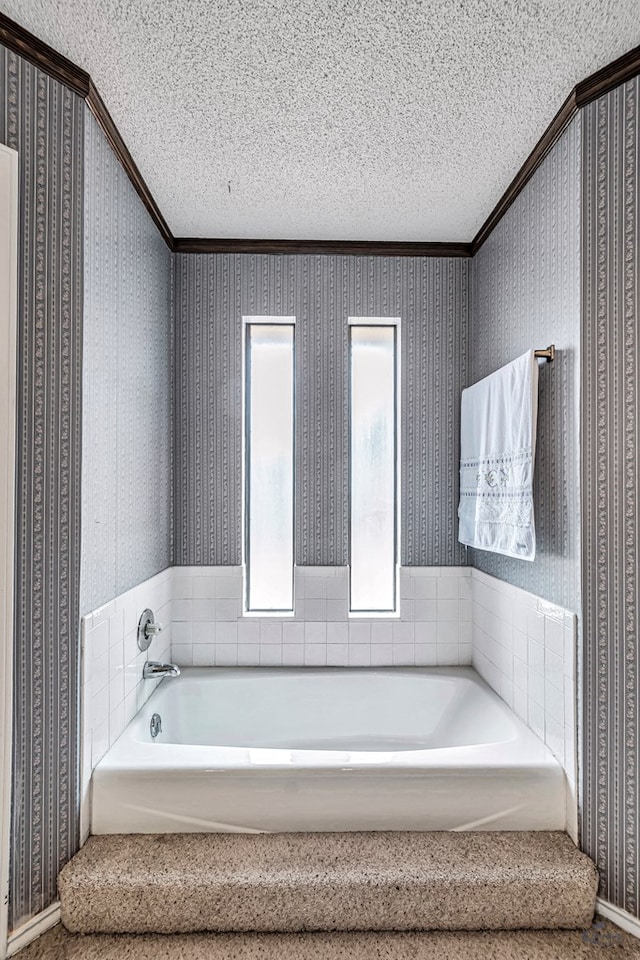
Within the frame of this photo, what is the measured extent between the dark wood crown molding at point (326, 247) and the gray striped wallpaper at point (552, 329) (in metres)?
0.38

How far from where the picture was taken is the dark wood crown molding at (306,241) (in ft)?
4.72

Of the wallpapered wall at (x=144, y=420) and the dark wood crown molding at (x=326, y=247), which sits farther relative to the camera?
the dark wood crown molding at (x=326, y=247)

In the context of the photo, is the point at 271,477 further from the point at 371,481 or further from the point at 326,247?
the point at 326,247

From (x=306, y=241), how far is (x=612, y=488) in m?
1.81

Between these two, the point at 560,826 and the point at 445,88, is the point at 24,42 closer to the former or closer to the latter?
the point at 445,88

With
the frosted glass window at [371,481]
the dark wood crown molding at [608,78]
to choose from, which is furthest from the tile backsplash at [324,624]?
the dark wood crown molding at [608,78]

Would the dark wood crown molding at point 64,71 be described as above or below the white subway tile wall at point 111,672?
above

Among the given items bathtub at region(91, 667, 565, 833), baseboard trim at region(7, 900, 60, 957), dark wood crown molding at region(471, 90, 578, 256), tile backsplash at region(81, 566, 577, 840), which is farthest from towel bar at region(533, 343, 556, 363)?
baseboard trim at region(7, 900, 60, 957)

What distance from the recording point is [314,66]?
1492mm

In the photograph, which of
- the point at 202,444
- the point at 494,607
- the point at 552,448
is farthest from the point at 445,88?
the point at 494,607

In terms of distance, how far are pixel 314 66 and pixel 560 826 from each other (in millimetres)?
2381

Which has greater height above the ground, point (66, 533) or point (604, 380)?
point (604, 380)

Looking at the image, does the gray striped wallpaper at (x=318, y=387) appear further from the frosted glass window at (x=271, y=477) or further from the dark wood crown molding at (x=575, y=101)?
the dark wood crown molding at (x=575, y=101)

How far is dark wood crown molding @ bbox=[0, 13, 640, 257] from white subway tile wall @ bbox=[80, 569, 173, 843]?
156cm
